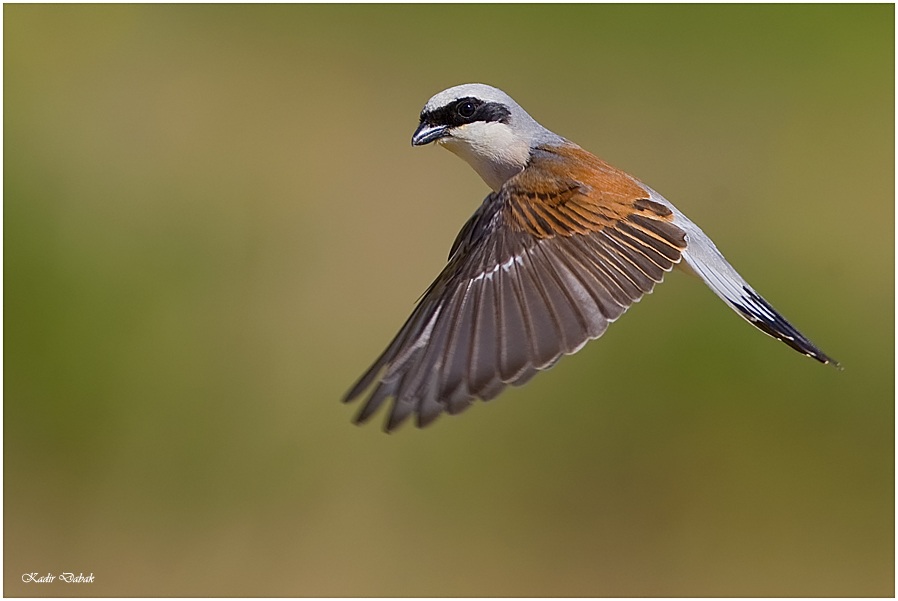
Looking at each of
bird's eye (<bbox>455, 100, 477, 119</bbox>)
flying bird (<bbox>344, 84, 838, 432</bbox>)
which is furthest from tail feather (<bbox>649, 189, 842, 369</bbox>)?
bird's eye (<bbox>455, 100, 477, 119</bbox>)

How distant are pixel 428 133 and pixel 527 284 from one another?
68cm

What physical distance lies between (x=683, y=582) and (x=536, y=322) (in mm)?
2895

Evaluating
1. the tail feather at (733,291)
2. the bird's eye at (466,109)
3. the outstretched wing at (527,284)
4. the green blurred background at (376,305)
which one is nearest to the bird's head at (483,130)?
the bird's eye at (466,109)

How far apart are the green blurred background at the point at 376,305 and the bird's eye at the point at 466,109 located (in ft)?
7.29

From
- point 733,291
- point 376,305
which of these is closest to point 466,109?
point 733,291

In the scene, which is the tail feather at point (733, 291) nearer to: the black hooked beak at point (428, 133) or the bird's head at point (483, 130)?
the bird's head at point (483, 130)

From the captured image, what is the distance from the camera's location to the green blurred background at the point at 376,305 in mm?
5289

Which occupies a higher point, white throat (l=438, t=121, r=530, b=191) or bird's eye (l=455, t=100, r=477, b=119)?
bird's eye (l=455, t=100, r=477, b=119)

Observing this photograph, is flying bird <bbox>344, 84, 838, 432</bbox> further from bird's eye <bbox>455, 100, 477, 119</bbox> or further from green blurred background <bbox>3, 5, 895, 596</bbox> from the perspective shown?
green blurred background <bbox>3, 5, 895, 596</bbox>

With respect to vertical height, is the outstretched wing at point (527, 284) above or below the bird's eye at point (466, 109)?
below

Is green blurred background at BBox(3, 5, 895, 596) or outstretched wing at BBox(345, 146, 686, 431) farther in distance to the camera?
green blurred background at BBox(3, 5, 895, 596)

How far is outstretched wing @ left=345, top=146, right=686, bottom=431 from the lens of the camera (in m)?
2.92

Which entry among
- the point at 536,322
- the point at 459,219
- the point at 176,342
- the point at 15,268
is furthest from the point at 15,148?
the point at 536,322

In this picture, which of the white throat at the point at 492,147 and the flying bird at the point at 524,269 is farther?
the white throat at the point at 492,147
